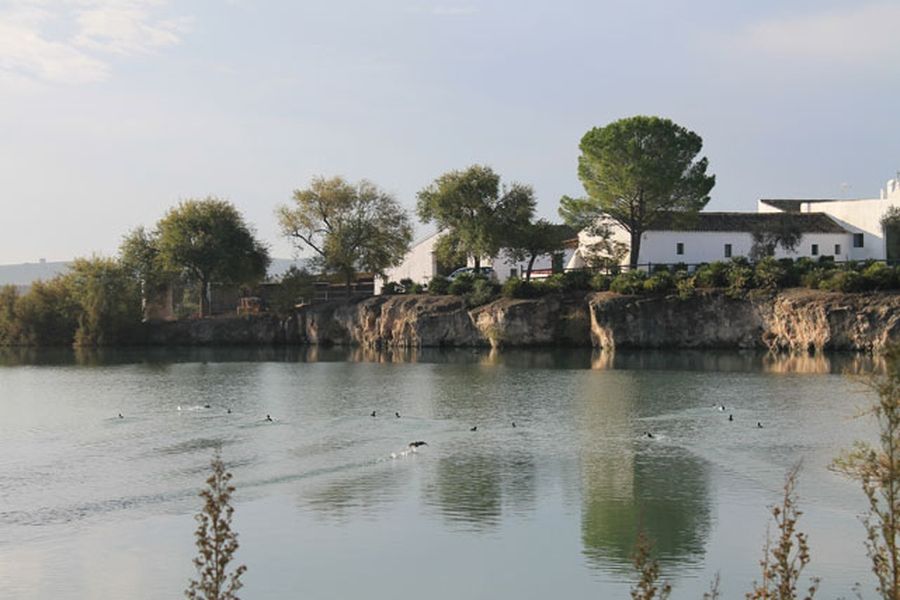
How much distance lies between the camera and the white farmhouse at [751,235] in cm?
9138

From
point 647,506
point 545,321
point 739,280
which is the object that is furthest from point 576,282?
point 647,506

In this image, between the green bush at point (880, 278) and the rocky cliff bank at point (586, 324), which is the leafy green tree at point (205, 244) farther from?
the green bush at point (880, 278)

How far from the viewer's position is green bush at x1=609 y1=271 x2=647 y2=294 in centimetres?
8150

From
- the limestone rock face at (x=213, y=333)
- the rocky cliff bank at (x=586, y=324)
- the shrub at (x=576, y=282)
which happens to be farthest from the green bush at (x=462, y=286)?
the limestone rock face at (x=213, y=333)

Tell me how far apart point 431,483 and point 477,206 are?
6374 centimetres

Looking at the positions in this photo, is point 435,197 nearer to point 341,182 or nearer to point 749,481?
point 341,182

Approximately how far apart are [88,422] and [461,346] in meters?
47.3

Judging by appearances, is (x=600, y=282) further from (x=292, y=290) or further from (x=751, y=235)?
(x=292, y=290)

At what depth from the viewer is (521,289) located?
85.3 metres

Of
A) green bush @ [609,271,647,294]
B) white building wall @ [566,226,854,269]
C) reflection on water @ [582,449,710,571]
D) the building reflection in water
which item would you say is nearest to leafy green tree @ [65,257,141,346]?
white building wall @ [566,226,854,269]

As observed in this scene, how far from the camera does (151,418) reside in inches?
1770

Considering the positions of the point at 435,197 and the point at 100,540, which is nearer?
the point at 100,540

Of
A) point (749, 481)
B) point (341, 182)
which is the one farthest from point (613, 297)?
point (749, 481)

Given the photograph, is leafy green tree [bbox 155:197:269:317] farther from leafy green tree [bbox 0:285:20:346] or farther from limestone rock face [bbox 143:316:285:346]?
leafy green tree [bbox 0:285:20:346]
